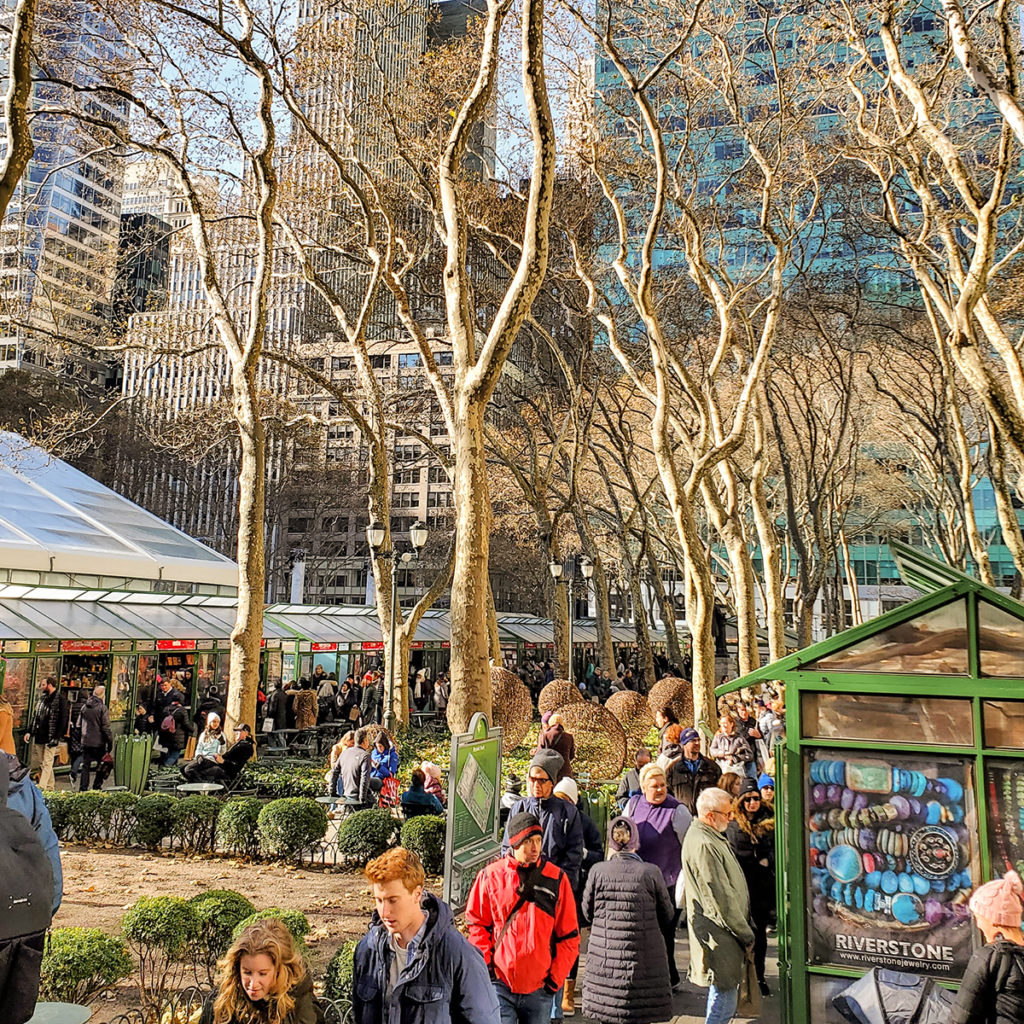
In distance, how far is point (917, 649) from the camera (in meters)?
5.44

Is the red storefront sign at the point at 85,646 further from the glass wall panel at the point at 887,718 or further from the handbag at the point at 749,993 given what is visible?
the glass wall panel at the point at 887,718

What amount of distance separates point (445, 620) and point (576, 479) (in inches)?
538

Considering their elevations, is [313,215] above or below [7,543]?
above

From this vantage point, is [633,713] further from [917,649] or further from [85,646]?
[917,649]

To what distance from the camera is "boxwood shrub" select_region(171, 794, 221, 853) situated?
10.2m

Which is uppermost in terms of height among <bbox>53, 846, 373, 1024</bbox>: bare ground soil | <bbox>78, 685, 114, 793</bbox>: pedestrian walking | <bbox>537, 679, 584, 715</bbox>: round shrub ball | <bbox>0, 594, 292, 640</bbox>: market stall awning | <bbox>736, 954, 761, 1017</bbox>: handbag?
<bbox>0, 594, 292, 640</bbox>: market stall awning

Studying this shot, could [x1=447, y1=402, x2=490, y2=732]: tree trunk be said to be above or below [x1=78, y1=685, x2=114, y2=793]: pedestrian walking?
above

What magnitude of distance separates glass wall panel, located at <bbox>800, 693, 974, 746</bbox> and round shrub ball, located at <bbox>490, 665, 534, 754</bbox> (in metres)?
12.8

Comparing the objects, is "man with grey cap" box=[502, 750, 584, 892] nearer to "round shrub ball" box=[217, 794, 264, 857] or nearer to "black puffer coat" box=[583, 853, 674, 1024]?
"black puffer coat" box=[583, 853, 674, 1024]

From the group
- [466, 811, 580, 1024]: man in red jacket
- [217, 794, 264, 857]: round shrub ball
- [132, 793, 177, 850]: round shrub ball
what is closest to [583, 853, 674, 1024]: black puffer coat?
[466, 811, 580, 1024]: man in red jacket

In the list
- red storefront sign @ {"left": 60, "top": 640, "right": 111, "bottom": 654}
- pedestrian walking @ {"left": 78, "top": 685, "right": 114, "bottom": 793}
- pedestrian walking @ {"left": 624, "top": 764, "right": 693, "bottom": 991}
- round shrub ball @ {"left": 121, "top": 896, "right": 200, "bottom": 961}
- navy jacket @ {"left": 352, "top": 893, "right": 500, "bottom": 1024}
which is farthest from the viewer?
red storefront sign @ {"left": 60, "top": 640, "right": 111, "bottom": 654}

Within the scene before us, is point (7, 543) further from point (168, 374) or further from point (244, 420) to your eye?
point (168, 374)

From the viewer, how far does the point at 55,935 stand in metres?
5.62

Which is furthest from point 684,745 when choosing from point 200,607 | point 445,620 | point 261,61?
point 445,620
